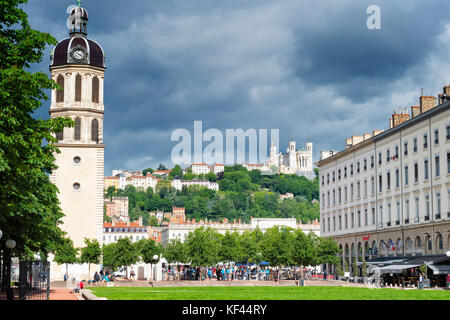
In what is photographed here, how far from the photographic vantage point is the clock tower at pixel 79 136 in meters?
73.4

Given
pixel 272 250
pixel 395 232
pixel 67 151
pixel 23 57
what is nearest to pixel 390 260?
pixel 395 232

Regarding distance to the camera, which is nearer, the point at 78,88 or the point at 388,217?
the point at 78,88

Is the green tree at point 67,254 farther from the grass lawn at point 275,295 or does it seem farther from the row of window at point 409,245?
the row of window at point 409,245

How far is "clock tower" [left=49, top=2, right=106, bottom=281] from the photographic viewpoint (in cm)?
7344

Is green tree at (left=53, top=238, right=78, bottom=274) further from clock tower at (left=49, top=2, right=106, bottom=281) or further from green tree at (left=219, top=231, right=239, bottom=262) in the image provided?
green tree at (left=219, top=231, right=239, bottom=262)

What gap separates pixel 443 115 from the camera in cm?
6719

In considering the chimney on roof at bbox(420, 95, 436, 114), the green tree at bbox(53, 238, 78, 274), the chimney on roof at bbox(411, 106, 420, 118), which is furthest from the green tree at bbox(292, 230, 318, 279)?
the green tree at bbox(53, 238, 78, 274)

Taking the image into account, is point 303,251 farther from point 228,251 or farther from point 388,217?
point 228,251

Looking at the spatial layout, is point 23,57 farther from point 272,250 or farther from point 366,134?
point 366,134

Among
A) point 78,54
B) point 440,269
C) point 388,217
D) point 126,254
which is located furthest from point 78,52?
point 440,269

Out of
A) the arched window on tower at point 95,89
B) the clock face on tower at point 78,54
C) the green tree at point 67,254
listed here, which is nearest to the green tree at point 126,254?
the green tree at point 67,254

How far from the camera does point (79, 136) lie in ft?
250

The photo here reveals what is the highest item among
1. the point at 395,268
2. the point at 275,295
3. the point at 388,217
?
the point at 388,217

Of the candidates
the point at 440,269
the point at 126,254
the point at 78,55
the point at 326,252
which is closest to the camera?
the point at 440,269
